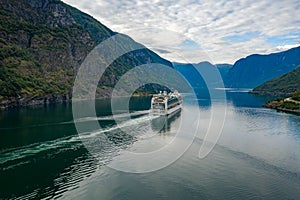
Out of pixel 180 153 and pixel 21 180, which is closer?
pixel 21 180

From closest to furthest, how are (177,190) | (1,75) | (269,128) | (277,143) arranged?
(177,190) → (277,143) → (269,128) → (1,75)

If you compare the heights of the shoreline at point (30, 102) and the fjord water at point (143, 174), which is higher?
the shoreline at point (30, 102)

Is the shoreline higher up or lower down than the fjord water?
higher up

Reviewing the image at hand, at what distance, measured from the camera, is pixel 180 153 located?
51.4m

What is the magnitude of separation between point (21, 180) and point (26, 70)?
480 feet

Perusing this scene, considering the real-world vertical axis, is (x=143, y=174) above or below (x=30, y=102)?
below

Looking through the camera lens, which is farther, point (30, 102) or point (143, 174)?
point (30, 102)

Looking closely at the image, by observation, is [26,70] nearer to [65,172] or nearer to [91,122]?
[91,122]

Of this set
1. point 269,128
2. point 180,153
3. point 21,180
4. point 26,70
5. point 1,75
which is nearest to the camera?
point 21,180

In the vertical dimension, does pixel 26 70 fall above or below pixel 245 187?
above

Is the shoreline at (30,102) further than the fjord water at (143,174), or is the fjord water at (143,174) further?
the shoreline at (30,102)

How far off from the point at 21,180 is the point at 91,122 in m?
45.5

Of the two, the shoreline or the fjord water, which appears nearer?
the fjord water

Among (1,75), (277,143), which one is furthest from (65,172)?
(1,75)
